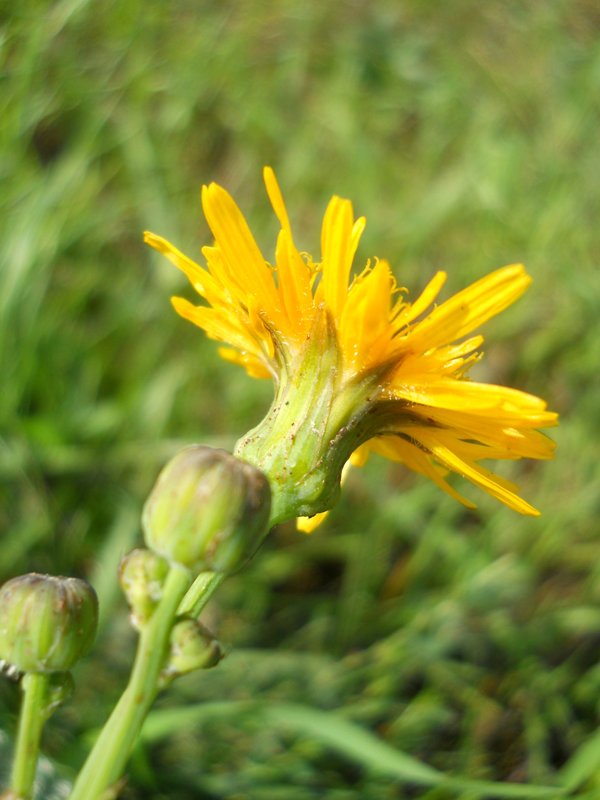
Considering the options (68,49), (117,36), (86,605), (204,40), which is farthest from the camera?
(204,40)

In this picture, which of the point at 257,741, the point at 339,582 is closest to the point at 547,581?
the point at 339,582

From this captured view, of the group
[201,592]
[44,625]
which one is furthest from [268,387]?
[44,625]

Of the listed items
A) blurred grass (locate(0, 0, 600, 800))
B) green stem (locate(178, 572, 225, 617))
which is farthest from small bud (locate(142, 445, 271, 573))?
blurred grass (locate(0, 0, 600, 800))

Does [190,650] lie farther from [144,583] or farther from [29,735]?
[29,735]

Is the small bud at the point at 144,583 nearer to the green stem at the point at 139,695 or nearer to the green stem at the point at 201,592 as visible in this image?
the green stem at the point at 139,695

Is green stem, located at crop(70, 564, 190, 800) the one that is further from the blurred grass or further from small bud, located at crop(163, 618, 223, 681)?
the blurred grass

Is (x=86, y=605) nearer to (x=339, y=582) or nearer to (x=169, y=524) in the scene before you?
(x=169, y=524)
